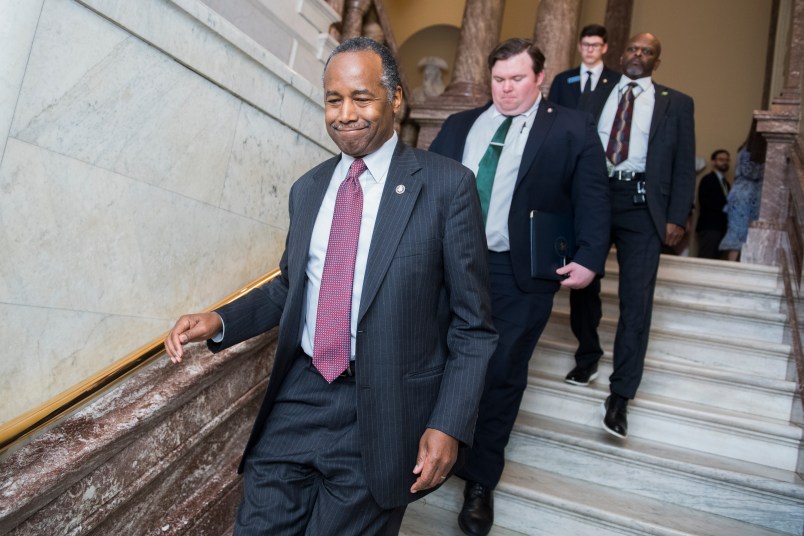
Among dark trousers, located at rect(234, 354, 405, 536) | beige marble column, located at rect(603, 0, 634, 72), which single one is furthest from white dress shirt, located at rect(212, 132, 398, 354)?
beige marble column, located at rect(603, 0, 634, 72)

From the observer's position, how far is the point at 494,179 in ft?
8.64

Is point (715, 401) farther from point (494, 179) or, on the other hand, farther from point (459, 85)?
point (459, 85)

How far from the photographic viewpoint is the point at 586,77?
12.6 ft

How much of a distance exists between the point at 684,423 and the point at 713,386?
0.40m

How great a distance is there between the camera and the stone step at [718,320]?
12.3 ft

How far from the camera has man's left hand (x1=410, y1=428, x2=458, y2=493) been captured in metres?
1.40

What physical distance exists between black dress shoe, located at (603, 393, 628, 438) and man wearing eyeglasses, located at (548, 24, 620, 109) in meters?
1.64

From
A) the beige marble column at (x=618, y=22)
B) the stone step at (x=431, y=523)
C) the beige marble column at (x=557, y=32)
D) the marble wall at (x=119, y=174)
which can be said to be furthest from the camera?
the beige marble column at (x=618, y=22)

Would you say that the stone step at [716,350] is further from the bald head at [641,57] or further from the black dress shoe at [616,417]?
the bald head at [641,57]

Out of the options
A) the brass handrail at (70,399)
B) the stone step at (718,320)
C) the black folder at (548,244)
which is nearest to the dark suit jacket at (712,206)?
the stone step at (718,320)

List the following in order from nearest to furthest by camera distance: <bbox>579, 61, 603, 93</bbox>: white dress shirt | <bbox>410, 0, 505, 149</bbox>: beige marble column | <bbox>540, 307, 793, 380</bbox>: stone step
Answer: <bbox>540, 307, 793, 380</bbox>: stone step, <bbox>579, 61, 603, 93</bbox>: white dress shirt, <bbox>410, 0, 505, 149</bbox>: beige marble column

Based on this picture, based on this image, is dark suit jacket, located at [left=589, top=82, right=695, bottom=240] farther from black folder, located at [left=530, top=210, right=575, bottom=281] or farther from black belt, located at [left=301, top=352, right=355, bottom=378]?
black belt, located at [left=301, top=352, right=355, bottom=378]

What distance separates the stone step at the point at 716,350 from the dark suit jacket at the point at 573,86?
4.32 ft

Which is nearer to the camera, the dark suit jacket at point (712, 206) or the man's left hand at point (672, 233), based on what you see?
the man's left hand at point (672, 233)
